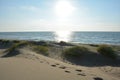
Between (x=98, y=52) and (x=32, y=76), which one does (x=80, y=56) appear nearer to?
(x=98, y=52)

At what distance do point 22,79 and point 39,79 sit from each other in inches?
14.9

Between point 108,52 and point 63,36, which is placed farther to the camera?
point 63,36

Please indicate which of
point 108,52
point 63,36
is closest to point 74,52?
point 108,52

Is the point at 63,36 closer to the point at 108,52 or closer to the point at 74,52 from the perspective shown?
the point at 108,52

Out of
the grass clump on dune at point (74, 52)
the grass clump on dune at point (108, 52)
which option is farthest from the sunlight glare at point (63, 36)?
the grass clump on dune at point (74, 52)

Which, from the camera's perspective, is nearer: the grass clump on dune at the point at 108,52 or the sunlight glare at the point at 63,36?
the grass clump on dune at the point at 108,52

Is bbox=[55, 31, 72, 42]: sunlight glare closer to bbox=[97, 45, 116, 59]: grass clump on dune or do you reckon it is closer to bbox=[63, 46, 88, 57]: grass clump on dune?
bbox=[97, 45, 116, 59]: grass clump on dune

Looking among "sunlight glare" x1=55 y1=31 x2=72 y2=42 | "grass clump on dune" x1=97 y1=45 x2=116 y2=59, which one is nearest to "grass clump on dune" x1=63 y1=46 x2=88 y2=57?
"grass clump on dune" x1=97 y1=45 x2=116 y2=59

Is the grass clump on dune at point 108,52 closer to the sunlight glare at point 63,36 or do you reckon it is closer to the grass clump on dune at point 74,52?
the grass clump on dune at point 74,52

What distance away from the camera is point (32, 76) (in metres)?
4.45

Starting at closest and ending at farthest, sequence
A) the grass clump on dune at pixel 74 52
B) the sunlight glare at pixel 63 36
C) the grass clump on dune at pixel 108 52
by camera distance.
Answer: the grass clump on dune at pixel 74 52 → the grass clump on dune at pixel 108 52 → the sunlight glare at pixel 63 36

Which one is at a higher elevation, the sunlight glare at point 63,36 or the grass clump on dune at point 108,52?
the sunlight glare at point 63,36

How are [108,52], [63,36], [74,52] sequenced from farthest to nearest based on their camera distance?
[63,36], [108,52], [74,52]

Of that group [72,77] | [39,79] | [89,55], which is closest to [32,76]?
[39,79]
